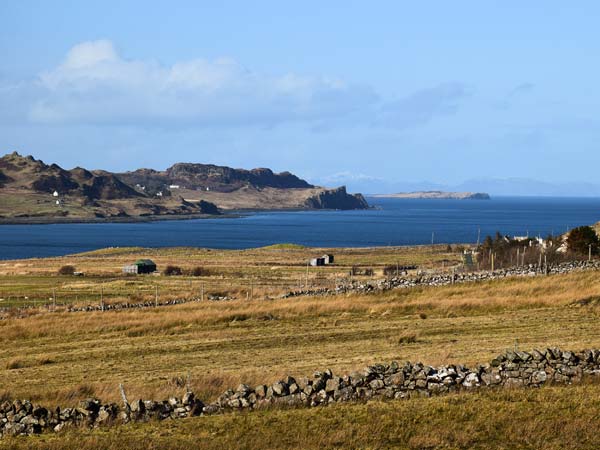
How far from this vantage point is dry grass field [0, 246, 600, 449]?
15.3 meters

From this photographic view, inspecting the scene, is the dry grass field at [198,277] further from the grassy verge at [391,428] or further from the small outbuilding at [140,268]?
the grassy verge at [391,428]

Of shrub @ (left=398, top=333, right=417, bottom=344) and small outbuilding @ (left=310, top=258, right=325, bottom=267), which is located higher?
shrub @ (left=398, top=333, right=417, bottom=344)

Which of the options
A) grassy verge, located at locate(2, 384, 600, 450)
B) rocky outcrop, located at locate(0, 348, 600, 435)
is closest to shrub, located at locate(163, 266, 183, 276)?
rocky outcrop, located at locate(0, 348, 600, 435)

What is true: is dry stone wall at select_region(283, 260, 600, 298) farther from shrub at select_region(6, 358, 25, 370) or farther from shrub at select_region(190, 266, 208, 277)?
shrub at select_region(190, 266, 208, 277)

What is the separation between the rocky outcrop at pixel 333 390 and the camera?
16.7 meters

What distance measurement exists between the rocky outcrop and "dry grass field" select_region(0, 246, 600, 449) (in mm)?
532

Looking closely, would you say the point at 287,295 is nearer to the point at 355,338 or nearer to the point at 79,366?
the point at 355,338

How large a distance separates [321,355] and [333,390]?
32.4 ft

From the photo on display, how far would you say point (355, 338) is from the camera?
32.0m

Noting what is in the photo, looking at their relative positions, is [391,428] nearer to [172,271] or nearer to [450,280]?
[450,280]

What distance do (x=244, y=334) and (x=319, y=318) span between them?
623cm

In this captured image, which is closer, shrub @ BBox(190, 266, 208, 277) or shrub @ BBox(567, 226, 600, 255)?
shrub @ BBox(567, 226, 600, 255)

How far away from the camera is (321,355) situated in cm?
2755

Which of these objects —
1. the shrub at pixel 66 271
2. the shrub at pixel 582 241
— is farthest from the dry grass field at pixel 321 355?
the shrub at pixel 66 271
